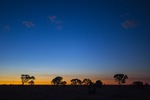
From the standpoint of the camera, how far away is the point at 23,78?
137125 millimetres

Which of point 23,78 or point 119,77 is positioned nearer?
point 119,77

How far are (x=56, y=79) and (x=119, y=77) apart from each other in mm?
43453
